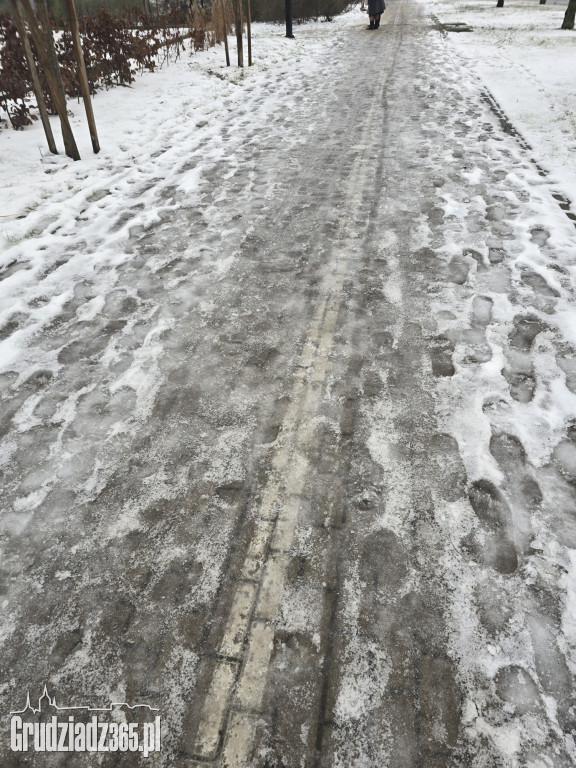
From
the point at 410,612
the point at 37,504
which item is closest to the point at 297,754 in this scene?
the point at 410,612

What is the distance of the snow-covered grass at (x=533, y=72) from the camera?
6730 mm

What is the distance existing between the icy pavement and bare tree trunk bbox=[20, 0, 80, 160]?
1.76 meters

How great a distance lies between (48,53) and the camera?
5.31 meters

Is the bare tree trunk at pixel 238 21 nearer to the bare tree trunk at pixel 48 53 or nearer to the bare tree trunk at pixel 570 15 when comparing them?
the bare tree trunk at pixel 48 53

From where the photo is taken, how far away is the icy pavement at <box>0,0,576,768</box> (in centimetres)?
160

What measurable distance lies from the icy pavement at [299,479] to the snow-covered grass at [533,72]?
8.92 feet

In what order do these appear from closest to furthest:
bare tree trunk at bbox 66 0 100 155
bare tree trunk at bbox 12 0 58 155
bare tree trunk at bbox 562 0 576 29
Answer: bare tree trunk at bbox 66 0 100 155 → bare tree trunk at bbox 12 0 58 155 → bare tree trunk at bbox 562 0 576 29

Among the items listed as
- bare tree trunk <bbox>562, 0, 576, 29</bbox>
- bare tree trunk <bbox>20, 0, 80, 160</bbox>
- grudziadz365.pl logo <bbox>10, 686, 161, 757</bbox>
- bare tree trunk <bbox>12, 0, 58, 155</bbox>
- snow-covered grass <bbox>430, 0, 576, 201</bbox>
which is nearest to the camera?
grudziadz365.pl logo <bbox>10, 686, 161, 757</bbox>

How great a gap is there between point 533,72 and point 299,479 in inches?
495

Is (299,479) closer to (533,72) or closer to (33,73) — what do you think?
(33,73)

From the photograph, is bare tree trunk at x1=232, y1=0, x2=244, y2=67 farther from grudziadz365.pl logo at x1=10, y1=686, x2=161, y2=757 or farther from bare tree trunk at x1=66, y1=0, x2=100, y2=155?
grudziadz365.pl logo at x1=10, y1=686, x2=161, y2=757

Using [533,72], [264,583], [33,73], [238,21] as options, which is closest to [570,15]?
[533,72]

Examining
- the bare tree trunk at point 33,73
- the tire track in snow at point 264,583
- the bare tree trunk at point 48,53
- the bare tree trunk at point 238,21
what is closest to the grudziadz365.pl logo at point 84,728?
the tire track in snow at point 264,583

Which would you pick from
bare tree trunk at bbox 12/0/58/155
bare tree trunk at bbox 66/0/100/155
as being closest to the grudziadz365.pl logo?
bare tree trunk at bbox 66/0/100/155
